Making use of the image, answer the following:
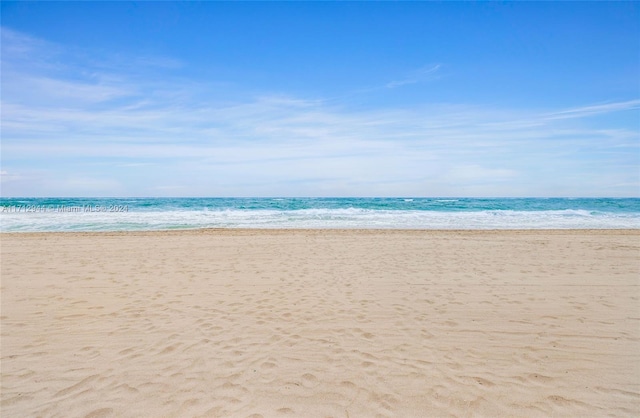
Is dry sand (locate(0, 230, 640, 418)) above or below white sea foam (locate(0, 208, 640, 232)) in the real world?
below

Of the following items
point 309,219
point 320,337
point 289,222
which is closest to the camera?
point 320,337

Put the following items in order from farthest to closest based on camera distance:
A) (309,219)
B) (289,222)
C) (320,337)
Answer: (309,219)
(289,222)
(320,337)

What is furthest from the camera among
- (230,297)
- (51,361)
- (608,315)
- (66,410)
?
(230,297)

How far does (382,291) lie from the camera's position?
7.19 metres

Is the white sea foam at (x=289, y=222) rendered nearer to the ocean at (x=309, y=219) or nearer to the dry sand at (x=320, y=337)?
the ocean at (x=309, y=219)

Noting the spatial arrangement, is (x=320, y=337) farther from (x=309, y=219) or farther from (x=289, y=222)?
(x=309, y=219)

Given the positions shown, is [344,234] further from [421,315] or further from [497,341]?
[497,341]

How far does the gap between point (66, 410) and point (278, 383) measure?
2106mm

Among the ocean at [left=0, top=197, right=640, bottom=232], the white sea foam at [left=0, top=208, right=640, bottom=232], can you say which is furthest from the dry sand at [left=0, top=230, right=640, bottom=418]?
the ocean at [left=0, top=197, right=640, bottom=232]

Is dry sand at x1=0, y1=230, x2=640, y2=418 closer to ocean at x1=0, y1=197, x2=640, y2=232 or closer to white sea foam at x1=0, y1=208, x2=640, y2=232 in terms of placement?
white sea foam at x1=0, y1=208, x2=640, y2=232

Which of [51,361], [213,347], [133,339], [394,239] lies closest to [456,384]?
[213,347]

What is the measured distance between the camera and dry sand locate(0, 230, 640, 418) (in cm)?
356

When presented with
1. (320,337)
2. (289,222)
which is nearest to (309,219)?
(289,222)

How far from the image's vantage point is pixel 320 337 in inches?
196
